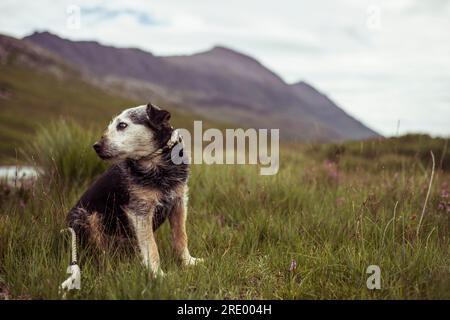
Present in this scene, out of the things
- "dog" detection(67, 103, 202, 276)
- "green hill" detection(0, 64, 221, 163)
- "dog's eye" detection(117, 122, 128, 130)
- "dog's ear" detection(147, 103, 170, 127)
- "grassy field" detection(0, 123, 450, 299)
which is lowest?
→ "grassy field" detection(0, 123, 450, 299)

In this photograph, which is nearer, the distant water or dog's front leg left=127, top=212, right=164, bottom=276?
dog's front leg left=127, top=212, right=164, bottom=276

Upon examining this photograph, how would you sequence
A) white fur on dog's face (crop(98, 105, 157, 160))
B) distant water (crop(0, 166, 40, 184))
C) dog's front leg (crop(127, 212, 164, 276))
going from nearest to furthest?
dog's front leg (crop(127, 212, 164, 276)) → white fur on dog's face (crop(98, 105, 157, 160)) → distant water (crop(0, 166, 40, 184))

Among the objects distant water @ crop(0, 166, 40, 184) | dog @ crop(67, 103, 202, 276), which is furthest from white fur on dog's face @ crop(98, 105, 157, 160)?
distant water @ crop(0, 166, 40, 184)

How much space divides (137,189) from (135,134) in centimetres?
66

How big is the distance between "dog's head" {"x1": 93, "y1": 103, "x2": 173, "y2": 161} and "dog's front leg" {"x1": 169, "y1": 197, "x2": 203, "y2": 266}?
2.77ft

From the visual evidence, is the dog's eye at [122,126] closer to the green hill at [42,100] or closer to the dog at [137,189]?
the dog at [137,189]

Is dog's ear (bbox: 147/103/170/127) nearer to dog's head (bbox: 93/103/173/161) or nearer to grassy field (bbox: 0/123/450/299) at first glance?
dog's head (bbox: 93/103/173/161)

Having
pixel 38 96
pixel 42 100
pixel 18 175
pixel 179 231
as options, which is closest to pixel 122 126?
pixel 179 231

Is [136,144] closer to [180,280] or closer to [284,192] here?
[180,280]

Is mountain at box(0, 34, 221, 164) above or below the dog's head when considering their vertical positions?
above

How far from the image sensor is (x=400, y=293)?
4.09 meters

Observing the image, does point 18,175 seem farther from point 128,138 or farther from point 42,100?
point 42,100

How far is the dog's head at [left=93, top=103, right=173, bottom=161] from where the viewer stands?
16.8 feet

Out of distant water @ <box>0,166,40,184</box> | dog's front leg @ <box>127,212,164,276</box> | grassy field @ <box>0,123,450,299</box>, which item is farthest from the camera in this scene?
distant water @ <box>0,166,40,184</box>
